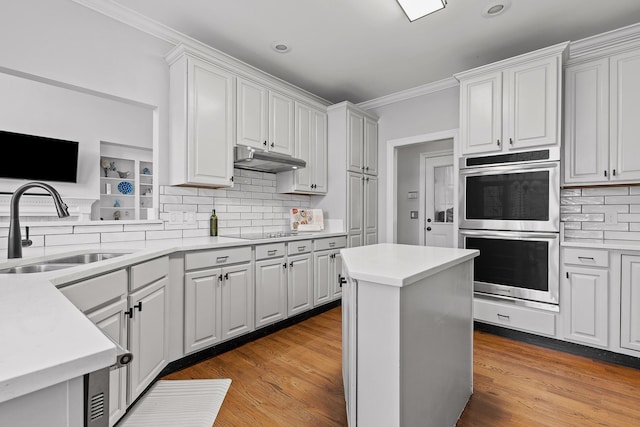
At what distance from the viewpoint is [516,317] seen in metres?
2.80

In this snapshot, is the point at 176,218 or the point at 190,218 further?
the point at 190,218

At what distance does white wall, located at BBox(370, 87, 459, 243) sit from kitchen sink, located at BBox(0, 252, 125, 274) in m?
3.25

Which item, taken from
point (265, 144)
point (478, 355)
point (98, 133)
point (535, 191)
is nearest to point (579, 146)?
point (535, 191)

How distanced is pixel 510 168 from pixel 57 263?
3.41 metres

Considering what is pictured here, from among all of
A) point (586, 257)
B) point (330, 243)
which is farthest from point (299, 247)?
point (586, 257)

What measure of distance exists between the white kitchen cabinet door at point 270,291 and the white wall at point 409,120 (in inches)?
74.0

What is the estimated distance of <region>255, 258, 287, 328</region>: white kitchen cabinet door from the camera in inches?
111

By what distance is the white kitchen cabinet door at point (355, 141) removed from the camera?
3939 mm

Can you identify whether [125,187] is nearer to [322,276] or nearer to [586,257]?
[322,276]

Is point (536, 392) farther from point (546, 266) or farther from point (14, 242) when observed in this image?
point (14, 242)

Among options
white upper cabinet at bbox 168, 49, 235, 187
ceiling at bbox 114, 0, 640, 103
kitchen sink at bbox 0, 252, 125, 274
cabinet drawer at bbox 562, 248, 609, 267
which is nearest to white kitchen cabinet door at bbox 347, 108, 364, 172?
ceiling at bbox 114, 0, 640, 103

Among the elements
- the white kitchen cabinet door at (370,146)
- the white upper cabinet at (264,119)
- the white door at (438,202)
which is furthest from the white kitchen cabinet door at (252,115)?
the white door at (438,202)

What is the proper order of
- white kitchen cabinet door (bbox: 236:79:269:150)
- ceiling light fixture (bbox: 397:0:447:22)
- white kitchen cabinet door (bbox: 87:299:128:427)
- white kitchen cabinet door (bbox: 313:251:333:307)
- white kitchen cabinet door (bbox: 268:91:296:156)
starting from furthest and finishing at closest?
white kitchen cabinet door (bbox: 313:251:333:307) → white kitchen cabinet door (bbox: 268:91:296:156) → white kitchen cabinet door (bbox: 236:79:269:150) → ceiling light fixture (bbox: 397:0:447:22) → white kitchen cabinet door (bbox: 87:299:128:427)

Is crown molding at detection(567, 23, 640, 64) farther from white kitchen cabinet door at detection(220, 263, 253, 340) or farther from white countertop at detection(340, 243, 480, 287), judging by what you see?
white kitchen cabinet door at detection(220, 263, 253, 340)
